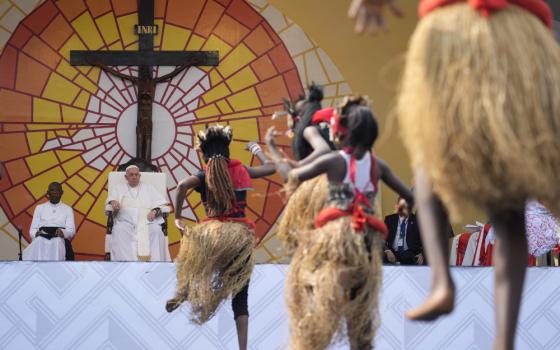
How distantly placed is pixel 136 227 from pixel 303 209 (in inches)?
182

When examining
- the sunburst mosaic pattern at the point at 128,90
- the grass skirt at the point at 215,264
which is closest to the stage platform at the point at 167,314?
the grass skirt at the point at 215,264

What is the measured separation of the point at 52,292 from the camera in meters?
6.30

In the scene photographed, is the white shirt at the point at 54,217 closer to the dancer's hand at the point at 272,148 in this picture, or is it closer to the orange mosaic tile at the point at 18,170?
the orange mosaic tile at the point at 18,170

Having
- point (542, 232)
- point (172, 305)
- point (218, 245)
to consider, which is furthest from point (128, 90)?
point (218, 245)

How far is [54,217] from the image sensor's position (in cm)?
934

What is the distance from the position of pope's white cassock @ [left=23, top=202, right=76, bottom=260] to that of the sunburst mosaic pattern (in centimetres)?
84

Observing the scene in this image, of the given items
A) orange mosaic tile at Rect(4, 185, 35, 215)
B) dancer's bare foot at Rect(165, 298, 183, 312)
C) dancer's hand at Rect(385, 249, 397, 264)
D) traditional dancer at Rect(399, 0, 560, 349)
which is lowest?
orange mosaic tile at Rect(4, 185, 35, 215)

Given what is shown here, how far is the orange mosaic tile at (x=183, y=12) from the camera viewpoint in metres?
10.4

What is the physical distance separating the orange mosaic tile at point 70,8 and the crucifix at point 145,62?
413 mm

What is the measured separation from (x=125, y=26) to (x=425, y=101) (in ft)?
25.8

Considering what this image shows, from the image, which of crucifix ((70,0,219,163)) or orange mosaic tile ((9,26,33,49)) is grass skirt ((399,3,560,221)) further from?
orange mosaic tile ((9,26,33,49))

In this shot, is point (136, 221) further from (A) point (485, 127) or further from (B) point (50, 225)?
(A) point (485, 127)

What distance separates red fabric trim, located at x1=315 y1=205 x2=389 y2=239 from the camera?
4.30 metres

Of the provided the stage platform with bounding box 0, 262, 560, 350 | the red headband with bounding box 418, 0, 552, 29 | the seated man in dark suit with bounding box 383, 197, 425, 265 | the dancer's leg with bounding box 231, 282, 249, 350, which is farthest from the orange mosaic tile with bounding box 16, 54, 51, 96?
the red headband with bounding box 418, 0, 552, 29
